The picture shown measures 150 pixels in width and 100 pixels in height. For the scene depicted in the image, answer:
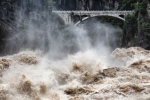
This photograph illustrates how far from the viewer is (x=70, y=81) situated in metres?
15.8

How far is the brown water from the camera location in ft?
44.6

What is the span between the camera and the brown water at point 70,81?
1359 cm

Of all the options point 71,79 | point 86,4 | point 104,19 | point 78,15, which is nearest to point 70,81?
point 71,79

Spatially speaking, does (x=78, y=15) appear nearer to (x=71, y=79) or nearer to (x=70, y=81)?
(x=71, y=79)

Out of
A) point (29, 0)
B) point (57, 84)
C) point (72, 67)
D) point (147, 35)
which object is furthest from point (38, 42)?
point (57, 84)

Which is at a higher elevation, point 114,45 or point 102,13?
point 102,13

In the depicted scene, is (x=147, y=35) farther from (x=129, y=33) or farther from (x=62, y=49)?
(x=62, y=49)

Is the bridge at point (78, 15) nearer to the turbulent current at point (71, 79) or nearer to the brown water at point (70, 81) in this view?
the turbulent current at point (71, 79)

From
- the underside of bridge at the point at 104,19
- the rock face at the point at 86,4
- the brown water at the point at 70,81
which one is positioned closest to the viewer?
the brown water at the point at 70,81

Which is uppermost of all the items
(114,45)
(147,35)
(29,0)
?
(29,0)

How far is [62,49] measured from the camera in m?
36.4

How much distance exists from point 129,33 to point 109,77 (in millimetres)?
25780

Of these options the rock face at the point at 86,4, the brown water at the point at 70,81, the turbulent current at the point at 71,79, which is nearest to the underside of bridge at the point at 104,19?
the rock face at the point at 86,4

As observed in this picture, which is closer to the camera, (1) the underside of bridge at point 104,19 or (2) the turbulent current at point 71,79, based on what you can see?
(2) the turbulent current at point 71,79
